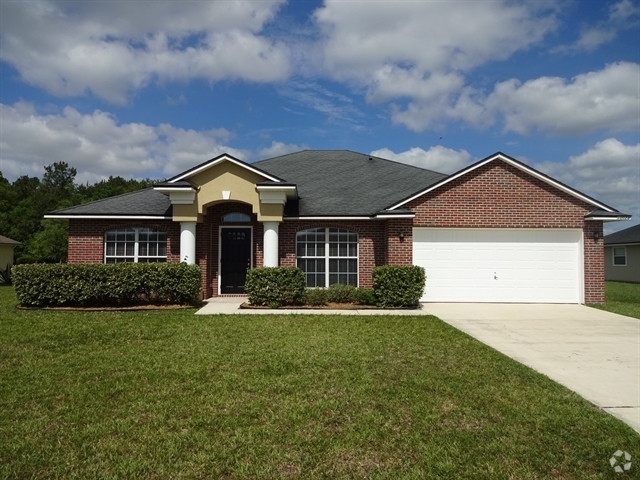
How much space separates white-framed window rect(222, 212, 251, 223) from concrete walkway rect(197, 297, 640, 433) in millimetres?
2770

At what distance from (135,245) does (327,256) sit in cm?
668

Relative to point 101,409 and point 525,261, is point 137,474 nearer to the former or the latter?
point 101,409

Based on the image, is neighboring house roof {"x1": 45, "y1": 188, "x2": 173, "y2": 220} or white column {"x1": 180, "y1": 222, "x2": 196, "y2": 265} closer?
white column {"x1": 180, "y1": 222, "x2": 196, "y2": 265}

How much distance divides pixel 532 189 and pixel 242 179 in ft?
31.1

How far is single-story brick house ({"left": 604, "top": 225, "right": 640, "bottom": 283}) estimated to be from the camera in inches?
1150

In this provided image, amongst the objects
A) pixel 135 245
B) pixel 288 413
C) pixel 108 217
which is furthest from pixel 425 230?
pixel 288 413

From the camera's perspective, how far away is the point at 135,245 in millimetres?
15656

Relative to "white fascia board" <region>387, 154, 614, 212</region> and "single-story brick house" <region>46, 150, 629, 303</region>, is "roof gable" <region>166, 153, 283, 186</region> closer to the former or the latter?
"single-story brick house" <region>46, 150, 629, 303</region>

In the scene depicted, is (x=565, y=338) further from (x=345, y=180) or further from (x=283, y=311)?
(x=345, y=180)

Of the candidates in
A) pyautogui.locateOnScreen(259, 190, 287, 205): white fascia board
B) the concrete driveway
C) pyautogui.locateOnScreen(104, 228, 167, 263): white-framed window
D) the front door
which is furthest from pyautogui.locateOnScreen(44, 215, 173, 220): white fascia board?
the concrete driveway

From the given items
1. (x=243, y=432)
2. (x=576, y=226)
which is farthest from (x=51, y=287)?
(x=576, y=226)

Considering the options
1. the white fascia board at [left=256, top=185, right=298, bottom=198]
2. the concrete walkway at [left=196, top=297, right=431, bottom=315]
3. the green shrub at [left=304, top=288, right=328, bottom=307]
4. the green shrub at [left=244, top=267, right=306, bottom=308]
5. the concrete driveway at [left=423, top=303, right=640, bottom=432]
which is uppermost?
the white fascia board at [left=256, top=185, right=298, bottom=198]

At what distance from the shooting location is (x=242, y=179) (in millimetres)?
14953

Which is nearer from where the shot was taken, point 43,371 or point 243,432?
point 243,432
